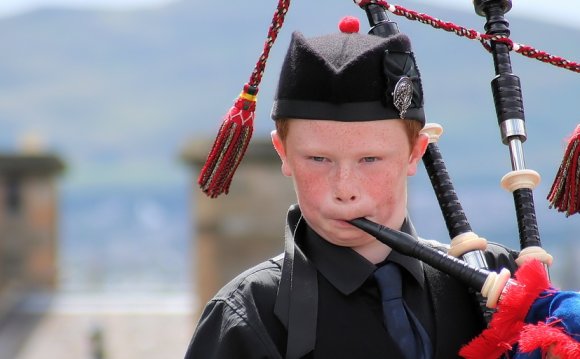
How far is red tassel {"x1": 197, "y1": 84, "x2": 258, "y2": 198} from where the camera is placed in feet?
8.77

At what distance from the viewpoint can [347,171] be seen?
2400 mm

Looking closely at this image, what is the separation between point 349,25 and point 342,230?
44 cm

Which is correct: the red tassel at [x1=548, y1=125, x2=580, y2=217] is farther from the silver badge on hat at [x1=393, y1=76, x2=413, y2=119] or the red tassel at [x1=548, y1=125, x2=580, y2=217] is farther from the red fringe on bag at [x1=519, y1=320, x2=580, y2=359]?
the red fringe on bag at [x1=519, y1=320, x2=580, y2=359]

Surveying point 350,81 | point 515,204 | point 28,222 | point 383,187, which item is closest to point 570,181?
point 515,204

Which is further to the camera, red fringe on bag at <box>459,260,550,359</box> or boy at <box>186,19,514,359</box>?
boy at <box>186,19,514,359</box>

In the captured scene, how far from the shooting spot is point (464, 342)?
2.50m

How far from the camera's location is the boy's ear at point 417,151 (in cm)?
254

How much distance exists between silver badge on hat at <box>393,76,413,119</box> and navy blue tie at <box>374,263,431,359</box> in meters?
0.33

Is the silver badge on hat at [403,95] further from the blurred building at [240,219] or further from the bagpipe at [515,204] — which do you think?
the blurred building at [240,219]

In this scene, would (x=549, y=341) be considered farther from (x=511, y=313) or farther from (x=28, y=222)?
(x=28, y=222)

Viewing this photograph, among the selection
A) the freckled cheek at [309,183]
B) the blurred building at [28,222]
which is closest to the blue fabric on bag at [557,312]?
the freckled cheek at [309,183]

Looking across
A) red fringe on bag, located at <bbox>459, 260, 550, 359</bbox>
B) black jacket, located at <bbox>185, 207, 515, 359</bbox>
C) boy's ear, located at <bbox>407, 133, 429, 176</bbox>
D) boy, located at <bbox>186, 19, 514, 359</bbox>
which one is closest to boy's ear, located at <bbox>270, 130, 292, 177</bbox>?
boy, located at <bbox>186, 19, 514, 359</bbox>

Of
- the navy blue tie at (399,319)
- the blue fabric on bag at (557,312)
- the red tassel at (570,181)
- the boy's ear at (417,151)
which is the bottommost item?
the navy blue tie at (399,319)

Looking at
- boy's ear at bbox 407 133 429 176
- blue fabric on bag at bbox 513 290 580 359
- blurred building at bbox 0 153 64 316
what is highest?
boy's ear at bbox 407 133 429 176
